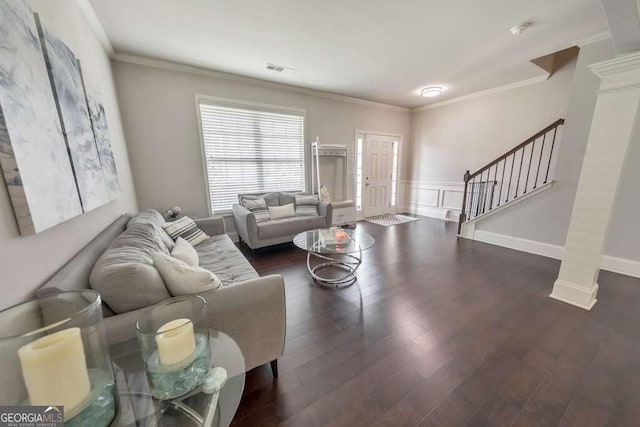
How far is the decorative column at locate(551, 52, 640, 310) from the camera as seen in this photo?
1.74m

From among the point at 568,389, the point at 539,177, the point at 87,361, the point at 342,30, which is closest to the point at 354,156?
the point at 342,30

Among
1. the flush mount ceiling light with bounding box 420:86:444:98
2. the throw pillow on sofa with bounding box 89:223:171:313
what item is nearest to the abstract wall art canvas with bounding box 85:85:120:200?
the throw pillow on sofa with bounding box 89:223:171:313

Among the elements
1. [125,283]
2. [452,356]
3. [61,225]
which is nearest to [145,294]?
[125,283]

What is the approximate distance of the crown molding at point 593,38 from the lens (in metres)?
2.45

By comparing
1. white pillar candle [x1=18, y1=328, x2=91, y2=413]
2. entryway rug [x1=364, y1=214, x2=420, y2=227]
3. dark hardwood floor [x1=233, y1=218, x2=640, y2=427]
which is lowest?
dark hardwood floor [x1=233, y1=218, x2=640, y2=427]

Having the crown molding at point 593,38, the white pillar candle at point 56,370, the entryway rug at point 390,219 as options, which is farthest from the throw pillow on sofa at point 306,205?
the crown molding at point 593,38

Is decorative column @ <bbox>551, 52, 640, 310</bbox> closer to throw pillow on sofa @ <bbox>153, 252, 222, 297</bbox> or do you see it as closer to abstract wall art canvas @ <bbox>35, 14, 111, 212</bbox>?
throw pillow on sofa @ <bbox>153, 252, 222, 297</bbox>

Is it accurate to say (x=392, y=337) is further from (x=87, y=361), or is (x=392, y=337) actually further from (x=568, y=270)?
(x=568, y=270)

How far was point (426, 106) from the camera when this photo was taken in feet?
18.2

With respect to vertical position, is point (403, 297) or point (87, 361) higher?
point (87, 361)

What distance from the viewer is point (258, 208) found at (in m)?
3.61

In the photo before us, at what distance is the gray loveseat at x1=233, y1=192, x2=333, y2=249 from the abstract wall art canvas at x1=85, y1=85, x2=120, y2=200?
149 centimetres

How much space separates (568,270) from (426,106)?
4658 millimetres

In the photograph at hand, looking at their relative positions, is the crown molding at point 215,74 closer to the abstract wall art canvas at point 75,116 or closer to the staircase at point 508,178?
the abstract wall art canvas at point 75,116
